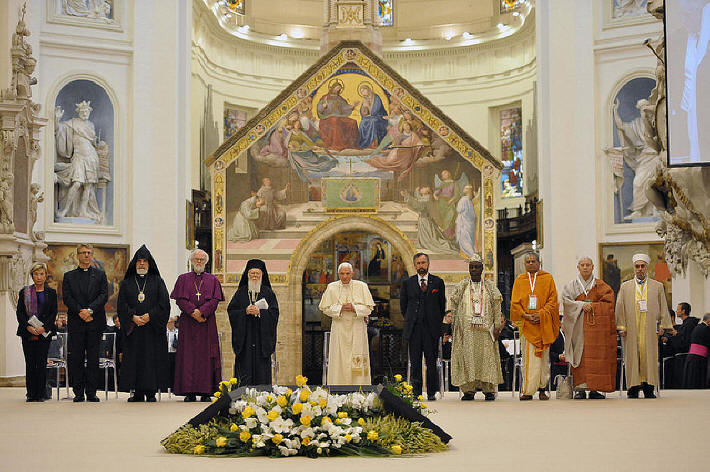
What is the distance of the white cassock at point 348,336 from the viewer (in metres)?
12.6

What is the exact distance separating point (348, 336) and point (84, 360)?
3044mm

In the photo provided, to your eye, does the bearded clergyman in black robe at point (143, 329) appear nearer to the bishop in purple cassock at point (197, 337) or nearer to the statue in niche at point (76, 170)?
the bishop in purple cassock at point (197, 337)

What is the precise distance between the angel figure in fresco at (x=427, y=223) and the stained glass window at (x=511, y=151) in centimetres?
582

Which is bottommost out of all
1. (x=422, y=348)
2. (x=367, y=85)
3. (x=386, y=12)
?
(x=422, y=348)

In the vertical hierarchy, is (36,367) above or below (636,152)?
below

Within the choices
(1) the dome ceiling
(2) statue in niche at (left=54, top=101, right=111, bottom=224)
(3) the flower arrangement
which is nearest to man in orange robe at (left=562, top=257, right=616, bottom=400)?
(3) the flower arrangement

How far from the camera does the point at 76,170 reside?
23031 millimetres

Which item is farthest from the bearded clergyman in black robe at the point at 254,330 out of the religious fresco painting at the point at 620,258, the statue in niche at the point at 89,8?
the statue in niche at the point at 89,8

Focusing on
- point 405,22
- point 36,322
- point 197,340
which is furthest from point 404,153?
point 36,322

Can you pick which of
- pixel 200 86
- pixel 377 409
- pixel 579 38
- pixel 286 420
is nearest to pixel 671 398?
pixel 377 409

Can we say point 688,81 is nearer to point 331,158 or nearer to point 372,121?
point 372,121

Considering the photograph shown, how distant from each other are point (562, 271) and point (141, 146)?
9509 mm

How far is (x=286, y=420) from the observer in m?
6.72

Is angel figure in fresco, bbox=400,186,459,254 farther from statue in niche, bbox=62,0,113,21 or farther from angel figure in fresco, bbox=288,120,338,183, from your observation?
statue in niche, bbox=62,0,113,21
